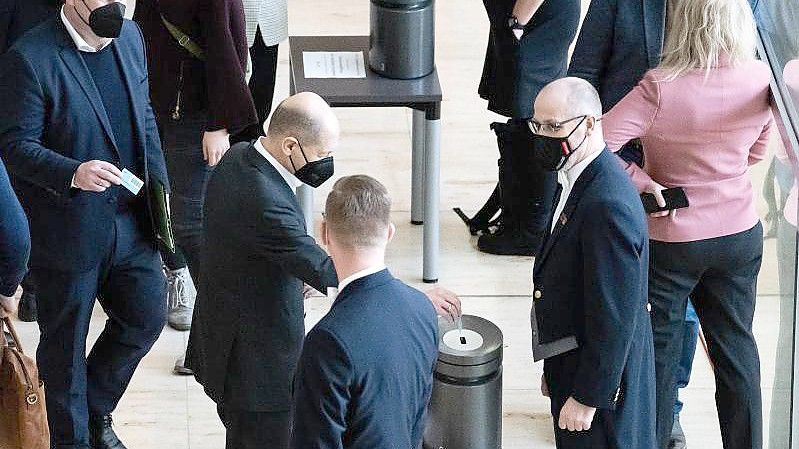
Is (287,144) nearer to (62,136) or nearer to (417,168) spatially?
(62,136)

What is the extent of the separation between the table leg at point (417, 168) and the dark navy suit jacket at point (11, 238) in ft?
7.63

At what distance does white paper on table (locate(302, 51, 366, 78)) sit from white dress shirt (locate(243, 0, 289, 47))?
5.9 inches

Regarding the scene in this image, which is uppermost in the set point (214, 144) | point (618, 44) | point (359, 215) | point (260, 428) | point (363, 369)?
point (359, 215)

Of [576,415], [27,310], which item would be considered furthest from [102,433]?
[576,415]

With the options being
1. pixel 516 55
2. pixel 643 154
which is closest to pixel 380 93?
pixel 516 55

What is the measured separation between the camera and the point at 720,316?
4086mm

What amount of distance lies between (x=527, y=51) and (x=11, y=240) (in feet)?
7.90

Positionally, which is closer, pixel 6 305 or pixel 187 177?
pixel 6 305

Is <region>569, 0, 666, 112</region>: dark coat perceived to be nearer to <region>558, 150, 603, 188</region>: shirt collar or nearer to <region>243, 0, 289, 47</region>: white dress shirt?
<region>558, 150, 603, 188</region>: shirt collar

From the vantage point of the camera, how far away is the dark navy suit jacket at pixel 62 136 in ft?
12.6

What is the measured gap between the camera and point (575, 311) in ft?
12.0

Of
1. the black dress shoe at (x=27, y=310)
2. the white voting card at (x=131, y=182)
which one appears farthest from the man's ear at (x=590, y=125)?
the black dress shoe at (x=27, y=310)

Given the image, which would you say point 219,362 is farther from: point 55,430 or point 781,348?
point 781,348

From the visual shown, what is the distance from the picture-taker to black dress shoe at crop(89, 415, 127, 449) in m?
4.48
